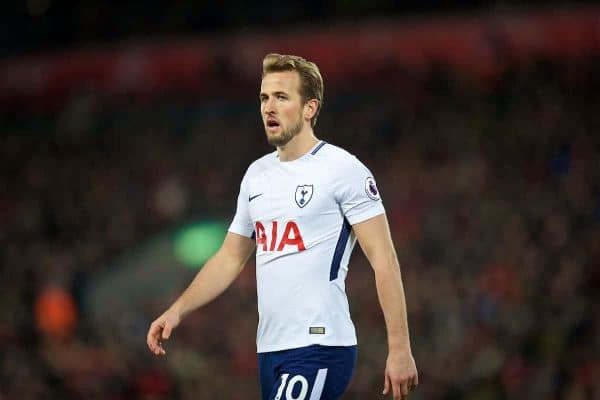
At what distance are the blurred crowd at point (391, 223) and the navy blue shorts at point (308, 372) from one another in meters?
4.70

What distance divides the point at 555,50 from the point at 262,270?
13912mm

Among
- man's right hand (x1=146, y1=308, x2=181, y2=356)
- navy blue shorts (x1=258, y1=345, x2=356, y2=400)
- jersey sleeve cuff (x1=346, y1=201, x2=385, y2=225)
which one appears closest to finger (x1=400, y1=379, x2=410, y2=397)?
navy blue shorts (x1=258, y1=345, x2=356, y2=400)

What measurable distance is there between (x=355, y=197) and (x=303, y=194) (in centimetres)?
23

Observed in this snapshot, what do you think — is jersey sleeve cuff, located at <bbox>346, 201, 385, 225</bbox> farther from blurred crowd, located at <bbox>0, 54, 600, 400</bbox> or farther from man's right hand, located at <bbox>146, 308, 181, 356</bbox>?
blurred crowd, located at <bbox>0, 54, 600, 400</bbox>

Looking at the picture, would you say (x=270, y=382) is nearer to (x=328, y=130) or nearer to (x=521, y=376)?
(x=521, y=376)

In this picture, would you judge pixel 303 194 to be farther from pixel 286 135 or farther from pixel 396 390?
pixel 396 390

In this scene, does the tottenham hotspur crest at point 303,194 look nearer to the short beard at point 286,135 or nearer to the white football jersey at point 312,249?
the white football jersey at point 312,249

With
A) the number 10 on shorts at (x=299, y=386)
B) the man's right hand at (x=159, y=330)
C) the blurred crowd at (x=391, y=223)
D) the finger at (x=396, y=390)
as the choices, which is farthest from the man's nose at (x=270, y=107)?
the blurred crowd at (x=391, y=223)

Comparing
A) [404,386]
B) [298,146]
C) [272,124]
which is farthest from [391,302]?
[272,124]

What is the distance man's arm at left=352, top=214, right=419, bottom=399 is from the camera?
4.34 meters

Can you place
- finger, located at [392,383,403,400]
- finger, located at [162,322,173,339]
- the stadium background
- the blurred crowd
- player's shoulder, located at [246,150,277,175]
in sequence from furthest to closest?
the stadium background
the blurred crowd
player's shoulder, located at [246,150,277,175]
finger, located at [162,322,173,339]
finger, located at [392,383,403,400]

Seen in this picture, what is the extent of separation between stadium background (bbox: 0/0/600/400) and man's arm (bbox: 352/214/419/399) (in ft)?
15.9

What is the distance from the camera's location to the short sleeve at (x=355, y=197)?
185 inches

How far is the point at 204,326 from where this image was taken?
1425cm
